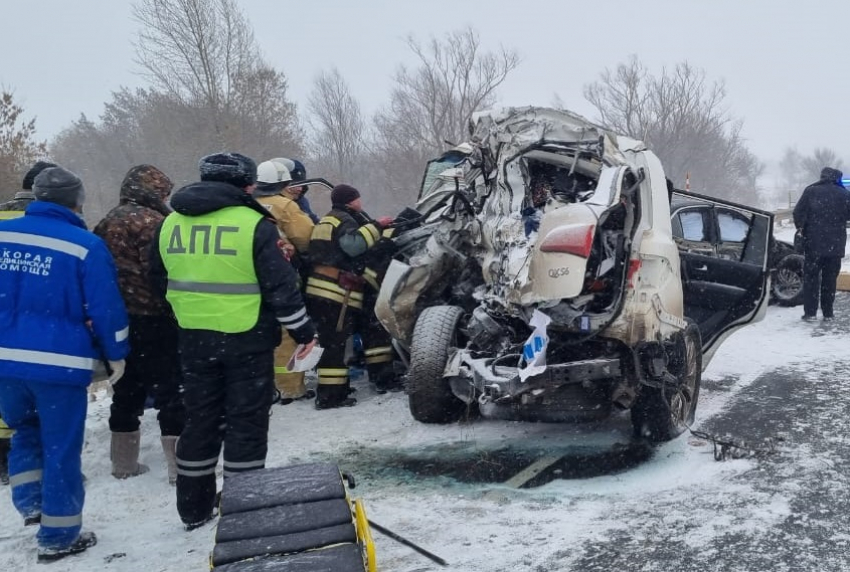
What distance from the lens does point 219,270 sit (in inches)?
140

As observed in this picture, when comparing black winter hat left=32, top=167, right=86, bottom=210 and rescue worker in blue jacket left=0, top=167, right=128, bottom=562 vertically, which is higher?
black winter hat left=32, top=167, right=86, bottom=210

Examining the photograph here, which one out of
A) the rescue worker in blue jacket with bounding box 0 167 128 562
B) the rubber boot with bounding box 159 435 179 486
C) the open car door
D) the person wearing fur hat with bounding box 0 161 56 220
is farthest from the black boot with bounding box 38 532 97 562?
the open car door

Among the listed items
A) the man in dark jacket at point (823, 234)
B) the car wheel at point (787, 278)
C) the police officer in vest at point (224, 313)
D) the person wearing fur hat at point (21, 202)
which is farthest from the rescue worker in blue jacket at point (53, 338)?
the car wheel at point (787, 278)

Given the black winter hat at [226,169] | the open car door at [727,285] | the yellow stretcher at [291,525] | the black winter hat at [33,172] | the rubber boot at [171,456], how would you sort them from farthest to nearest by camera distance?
1. the open car door at [727,285]
2. the black winter hat at [33,172]
3. the rubber boot at [171,456]
4. the black winter hat at [226,169]
5. the yellow stretcher at [291,525]

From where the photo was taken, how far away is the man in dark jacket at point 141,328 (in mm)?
4367

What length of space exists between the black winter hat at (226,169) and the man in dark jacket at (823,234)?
22.5 ft

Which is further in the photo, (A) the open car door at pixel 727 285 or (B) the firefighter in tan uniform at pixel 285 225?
(B) the firefighter in tan uniform at pixel 285 225

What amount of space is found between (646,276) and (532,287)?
0.70m

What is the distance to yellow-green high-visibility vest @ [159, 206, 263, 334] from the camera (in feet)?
11.7

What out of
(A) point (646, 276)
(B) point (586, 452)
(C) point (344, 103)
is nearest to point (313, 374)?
(B) point (586, 452)

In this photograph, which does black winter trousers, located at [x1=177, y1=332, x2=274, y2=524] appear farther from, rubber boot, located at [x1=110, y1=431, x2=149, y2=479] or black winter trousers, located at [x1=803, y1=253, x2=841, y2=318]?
black winter trousers, located at [x1=803, y1=253, x2=841, y2=318]

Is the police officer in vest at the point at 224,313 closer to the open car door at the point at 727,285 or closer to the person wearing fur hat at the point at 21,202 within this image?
the person wearing fur hat at the point at 21,202

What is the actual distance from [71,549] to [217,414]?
0.93 m

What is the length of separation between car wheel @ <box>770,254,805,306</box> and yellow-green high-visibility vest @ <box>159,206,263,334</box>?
8187 mm
